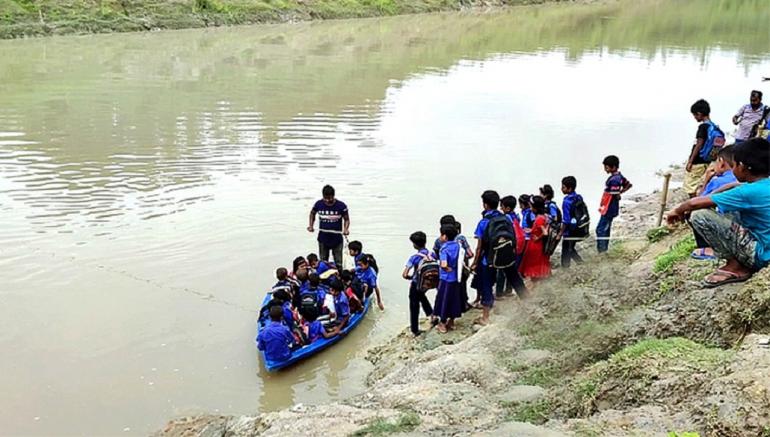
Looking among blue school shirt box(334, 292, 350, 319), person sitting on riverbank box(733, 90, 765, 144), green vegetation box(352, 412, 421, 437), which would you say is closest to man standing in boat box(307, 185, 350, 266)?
blue school shirt box(334, 292, 350, 319)

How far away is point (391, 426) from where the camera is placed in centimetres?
523

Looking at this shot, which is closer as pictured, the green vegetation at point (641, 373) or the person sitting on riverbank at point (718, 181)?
the green vegetation at point (641, 373)

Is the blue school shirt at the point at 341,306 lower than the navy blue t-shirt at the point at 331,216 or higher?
lower

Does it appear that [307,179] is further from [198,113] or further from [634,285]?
[634,285]

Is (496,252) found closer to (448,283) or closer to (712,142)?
(448,283)

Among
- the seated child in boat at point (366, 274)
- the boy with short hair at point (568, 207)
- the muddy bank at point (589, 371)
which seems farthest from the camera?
the seated child in boat at point (366, 274)

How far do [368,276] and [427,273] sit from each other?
5.43 feet

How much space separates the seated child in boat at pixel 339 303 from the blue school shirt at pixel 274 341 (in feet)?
3.23

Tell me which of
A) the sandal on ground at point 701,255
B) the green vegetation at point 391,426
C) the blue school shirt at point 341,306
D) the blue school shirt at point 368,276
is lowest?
the blue school shirt at point 341,306

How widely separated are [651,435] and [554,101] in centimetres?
2348

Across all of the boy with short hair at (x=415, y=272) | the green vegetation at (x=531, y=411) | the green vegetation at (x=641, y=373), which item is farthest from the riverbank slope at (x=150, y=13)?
Answer: the green vegetation at (x=641, y=373)

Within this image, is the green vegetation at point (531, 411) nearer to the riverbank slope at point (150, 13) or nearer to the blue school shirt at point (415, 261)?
the blue school shirt at point (415, 261)

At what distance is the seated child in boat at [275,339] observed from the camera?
319 inches

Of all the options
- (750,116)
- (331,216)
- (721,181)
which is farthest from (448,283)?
(750,116)
